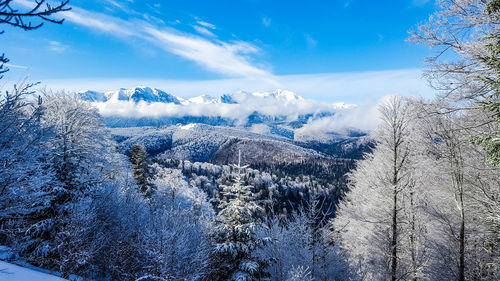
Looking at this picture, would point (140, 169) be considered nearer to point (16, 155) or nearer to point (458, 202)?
point (16, 155)

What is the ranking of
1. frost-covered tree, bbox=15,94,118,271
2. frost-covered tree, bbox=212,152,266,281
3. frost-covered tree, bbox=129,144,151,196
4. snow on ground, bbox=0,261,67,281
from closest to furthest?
snow on ground, bbox=0,261,67,281
frost-covered tree, bbox=15,94,118,271
frost-covered tree, bbox=212,152,266,281
frost-covered tree, bbox=129,144,151,196

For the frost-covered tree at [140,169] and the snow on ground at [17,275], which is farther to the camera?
the frost-covered tree at [140,169]

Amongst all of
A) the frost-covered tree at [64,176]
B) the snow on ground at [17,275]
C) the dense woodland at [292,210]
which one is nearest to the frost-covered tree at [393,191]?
the dense woodland at [292,210]

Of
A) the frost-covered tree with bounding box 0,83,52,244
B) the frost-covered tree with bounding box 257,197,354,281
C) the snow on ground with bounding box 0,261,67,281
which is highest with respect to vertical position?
the frost-covered tree with bounding box 0,83,52,244

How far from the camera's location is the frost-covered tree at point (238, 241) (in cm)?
1045

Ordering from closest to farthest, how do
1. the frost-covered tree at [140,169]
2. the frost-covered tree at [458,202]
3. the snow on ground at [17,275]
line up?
1. the snow on ground at [17,275]
2. the frost-covered tree at [458,202]
3. the frost-covered tree at [140,169]

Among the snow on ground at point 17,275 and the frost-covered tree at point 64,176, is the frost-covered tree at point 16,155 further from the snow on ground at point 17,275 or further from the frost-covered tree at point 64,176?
the snow on ground at point 17,275

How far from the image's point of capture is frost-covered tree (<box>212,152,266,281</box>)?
10445mm

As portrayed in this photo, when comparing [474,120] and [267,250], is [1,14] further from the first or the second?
[267,250]

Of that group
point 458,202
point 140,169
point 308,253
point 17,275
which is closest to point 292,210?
point 308,253

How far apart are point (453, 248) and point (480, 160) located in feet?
13.6

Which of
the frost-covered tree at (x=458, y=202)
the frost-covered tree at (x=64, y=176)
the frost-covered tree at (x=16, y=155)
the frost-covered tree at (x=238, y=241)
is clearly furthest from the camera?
the frost-covered tree at (x=238, y=241)

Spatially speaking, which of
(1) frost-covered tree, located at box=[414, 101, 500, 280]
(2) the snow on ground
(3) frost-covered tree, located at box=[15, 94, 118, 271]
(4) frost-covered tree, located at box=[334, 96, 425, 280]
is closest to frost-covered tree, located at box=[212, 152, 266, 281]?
(4) frost-covered tree, located at box=[334, 96, 425, 280]

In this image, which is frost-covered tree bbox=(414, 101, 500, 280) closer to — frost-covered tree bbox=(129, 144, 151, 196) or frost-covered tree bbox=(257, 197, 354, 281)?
frost-covered tree bbox=(257, 197, 354, 281)
